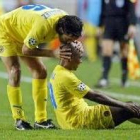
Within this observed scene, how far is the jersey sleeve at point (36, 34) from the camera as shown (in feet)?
30.1

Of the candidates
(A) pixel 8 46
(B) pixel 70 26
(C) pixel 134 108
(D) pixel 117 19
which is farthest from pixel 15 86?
(D) pixel 117 19

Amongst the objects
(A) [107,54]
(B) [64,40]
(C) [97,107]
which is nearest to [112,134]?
(C) [97,107]

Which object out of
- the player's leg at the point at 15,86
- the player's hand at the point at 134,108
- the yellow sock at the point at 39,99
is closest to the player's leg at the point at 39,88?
the yellow sock at the point at 39,99

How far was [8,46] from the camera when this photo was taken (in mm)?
9805

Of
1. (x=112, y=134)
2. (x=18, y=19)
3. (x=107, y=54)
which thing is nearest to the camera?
(x=112, y=134)

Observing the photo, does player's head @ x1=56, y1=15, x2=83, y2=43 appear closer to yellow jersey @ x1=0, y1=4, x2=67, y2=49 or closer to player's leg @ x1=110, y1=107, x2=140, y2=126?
yellow jersey @ x1=0, y1=4, x2=67, y2=49

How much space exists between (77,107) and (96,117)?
0.26 m

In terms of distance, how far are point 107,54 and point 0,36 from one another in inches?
271

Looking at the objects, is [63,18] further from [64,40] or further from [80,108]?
[80,108]

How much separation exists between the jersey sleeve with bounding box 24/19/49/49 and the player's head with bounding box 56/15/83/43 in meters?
0.18

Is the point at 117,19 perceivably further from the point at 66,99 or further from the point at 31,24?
the point at 66,99

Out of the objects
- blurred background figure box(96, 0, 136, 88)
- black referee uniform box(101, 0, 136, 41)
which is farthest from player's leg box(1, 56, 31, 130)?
black referee uniform box(101, 0, 136, 41)

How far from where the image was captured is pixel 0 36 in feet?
32.5

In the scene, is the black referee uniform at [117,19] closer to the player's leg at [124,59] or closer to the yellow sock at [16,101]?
the player's leg at [124,59]
